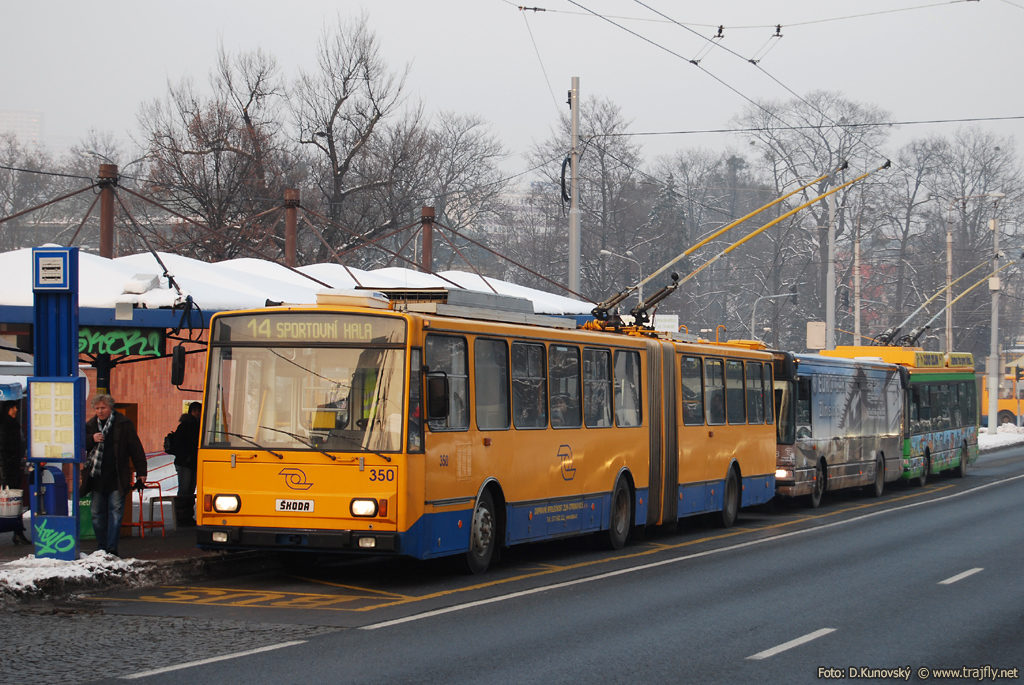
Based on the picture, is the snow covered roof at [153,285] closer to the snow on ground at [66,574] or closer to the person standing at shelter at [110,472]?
the person standing at shelter at [110,472]

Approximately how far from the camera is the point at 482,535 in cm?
1292

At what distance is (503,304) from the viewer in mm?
13961

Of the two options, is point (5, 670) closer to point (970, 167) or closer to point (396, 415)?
point (396, 415)

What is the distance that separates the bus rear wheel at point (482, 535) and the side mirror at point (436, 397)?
1374mm

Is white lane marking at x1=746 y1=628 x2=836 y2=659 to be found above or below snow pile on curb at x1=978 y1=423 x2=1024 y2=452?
above

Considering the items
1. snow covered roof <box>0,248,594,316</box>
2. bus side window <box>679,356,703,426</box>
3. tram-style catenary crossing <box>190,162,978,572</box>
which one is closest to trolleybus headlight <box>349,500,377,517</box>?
tram-style catenary crossing <box>190,162,978,572</box>

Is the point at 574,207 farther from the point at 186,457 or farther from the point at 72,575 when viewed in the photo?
the point at 72,575

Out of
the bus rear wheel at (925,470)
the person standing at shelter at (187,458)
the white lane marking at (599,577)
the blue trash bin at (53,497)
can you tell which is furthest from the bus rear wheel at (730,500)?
the bus rear wheel at (925,470)

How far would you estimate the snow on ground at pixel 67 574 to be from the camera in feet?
34.3

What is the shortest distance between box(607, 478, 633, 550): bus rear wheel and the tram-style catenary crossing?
0.10 ft

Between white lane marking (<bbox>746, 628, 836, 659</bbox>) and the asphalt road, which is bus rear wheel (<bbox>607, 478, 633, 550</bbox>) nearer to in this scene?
the asphalt road

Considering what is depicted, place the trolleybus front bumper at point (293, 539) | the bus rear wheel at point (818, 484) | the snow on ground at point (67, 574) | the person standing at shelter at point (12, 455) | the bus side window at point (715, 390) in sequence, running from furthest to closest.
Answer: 1. the bus rear wheel at point (818, 484)
2. the bus side window at point (715, 390)
3. the person standing at shelter at point (12, 455)
4. the trolleybus front bumper at point (293, 539)
5. the snow on ground at point (67, 574)

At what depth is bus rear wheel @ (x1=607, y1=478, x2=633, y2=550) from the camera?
51.9 feet

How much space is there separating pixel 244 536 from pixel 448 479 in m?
1.99
